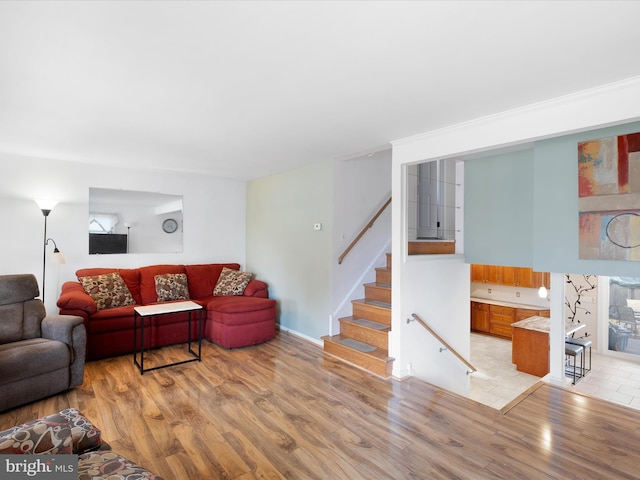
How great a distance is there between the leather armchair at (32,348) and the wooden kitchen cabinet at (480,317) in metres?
7.03

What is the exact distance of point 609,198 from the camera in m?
2.62

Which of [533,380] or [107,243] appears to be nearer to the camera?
[107,243]

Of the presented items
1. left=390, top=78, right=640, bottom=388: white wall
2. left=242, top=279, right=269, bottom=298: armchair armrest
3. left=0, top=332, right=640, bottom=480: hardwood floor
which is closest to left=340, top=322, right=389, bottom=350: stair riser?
left=390, top=78, right=640, bottom=388: white wall

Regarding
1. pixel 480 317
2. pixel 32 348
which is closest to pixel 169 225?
pixel 32 348

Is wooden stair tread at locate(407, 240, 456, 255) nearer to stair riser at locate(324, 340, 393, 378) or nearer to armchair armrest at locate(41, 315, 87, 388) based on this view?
stair riser at locate(324, 340, 393, 378)

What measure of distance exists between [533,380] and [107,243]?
6681mm

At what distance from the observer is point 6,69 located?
6.65 ft

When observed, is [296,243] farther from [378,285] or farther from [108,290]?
[108,290]

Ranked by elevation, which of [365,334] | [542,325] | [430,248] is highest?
[430,248]

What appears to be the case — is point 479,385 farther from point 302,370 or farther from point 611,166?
point 611,166

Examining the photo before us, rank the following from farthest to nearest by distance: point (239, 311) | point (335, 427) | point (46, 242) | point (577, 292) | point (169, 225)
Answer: point (577, 292)
point (169, 225)
point (46, 242)
point (239, 311)
point (335, 427)

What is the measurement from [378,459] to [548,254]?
2.30 meters

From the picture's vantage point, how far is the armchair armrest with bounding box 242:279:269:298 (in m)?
5.09

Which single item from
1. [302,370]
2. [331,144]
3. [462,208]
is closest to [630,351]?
[462,208]
